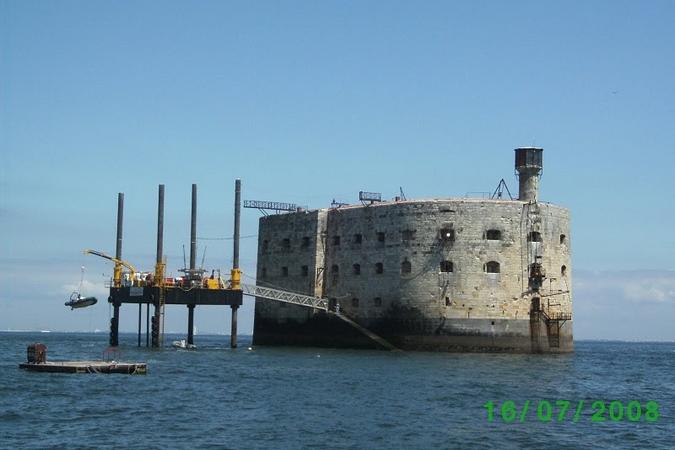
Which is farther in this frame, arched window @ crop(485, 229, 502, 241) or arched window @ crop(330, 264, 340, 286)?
arched window @ crop(330, 264, 340, 286)

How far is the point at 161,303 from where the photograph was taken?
196 ft

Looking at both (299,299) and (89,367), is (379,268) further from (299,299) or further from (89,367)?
(89,367)

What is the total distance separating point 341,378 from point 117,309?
24003 millimetres

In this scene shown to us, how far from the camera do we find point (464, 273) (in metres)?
56.9

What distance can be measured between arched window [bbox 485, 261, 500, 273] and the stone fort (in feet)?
0.17

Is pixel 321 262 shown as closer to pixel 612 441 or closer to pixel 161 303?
pixel 161 303

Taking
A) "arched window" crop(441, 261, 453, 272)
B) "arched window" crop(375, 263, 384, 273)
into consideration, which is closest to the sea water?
"arched window" crop(441, 261, 453, 272)

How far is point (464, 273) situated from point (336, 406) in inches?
969

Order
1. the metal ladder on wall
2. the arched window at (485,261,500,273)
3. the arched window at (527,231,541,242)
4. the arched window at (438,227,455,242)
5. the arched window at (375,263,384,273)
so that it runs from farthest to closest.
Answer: the arched window at (375,263,384,273)
the metal ladder on wall
the arched window at (527,231,541,242)
the arched window at (438,227,455,242)
the arched window at (485,261,500,273)

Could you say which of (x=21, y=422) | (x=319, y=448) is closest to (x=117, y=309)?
(x=21, y=422)

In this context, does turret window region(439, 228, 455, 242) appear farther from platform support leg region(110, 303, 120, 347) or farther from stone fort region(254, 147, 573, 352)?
platform support leg region(110, 303, 120, 347)

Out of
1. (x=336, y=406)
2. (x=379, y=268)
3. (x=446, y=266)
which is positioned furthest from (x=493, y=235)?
(x=336, y=406)

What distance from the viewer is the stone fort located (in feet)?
187

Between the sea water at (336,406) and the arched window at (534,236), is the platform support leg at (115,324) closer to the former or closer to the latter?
the sea water at (336,406)
